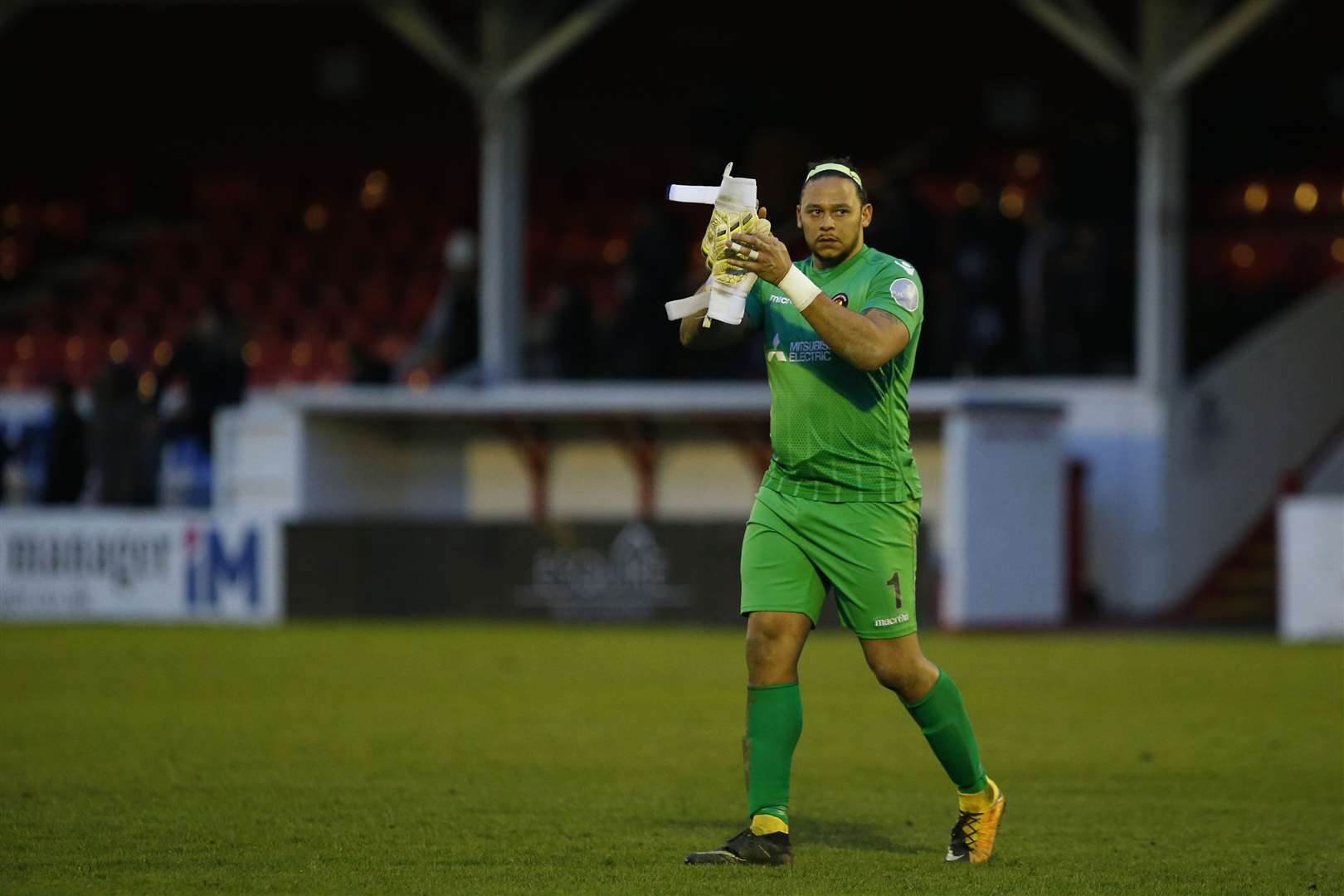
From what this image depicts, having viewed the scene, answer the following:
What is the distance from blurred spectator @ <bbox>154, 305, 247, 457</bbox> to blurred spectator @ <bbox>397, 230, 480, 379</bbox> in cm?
222

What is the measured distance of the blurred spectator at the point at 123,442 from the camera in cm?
1941

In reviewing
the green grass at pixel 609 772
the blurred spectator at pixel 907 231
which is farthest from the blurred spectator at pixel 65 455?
the blurred spectator at pixel 907 231

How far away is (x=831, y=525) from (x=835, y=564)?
12cm

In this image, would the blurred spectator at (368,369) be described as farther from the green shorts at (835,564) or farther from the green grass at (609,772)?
the green shorts at (835,564)

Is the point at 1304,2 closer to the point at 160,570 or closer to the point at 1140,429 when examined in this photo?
the point at 1140,429

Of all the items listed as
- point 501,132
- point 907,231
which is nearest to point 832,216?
point 907,231

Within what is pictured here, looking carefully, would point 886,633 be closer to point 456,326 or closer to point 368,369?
point 368,369

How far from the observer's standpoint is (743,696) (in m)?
12.5

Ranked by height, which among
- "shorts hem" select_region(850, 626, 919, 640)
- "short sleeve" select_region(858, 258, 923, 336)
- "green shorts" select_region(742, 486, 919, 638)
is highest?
"short sleeve" select_region(858, 258, 923, 336)

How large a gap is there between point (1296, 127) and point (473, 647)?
12.2 m

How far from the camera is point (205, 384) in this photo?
19.5m

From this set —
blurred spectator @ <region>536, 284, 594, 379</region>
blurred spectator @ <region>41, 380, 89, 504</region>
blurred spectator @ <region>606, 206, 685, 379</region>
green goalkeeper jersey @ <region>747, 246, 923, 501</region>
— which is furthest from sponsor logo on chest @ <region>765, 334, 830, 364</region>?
blurred spectator @ <region>536, 284, 594, 379</region>

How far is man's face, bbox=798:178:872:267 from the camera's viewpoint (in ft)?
21.9

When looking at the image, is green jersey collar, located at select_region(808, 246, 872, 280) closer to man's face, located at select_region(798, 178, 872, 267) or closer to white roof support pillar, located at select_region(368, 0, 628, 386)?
man's face, located at select_region(798, 178, 872, 267)
